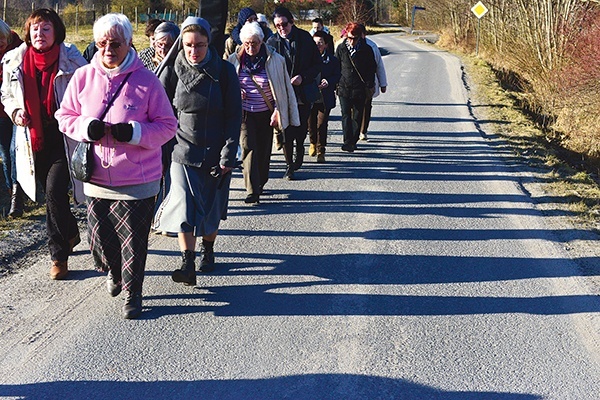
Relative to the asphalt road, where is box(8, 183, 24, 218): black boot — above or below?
above

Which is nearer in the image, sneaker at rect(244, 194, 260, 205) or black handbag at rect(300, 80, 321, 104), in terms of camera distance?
sneaker at rect(244, 194, 260, 205)

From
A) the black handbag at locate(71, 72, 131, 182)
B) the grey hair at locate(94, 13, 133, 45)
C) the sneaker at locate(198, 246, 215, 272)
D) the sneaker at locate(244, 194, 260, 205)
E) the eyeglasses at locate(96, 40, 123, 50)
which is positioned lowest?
the sneaker at locate(198, 246, 215, 272)

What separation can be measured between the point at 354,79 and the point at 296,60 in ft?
7.61

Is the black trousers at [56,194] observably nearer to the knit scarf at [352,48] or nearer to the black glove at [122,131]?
the black glove at [122,131]

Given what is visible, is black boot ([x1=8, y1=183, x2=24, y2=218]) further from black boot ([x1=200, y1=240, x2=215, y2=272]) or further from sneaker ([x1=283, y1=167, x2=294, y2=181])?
sneaker ([x1=283, y1=167, x2=294, y2=181])

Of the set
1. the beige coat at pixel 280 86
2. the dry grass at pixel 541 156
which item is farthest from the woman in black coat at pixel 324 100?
the dry grass at pixel 541 156

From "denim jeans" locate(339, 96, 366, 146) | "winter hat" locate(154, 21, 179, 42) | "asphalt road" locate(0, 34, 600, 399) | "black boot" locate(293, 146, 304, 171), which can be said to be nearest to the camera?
"asphalt road" locate(0, 34, 600, 399)

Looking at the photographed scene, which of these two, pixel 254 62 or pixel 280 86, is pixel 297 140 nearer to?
pixel 280 86

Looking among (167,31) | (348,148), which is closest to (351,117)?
(348,148)

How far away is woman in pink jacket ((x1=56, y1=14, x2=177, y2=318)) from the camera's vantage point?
15.6ft

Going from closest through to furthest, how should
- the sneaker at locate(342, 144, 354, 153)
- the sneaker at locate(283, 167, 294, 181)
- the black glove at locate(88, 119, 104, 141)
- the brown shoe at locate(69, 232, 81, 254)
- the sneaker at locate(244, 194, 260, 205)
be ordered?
the black glove at locate(88, 119, 104, 141) → the brown shoe at locate(69, 232, 81, 254) → the sneaker at locate(244, 194, 260, 205) → the sneaker at locate(283, 167, 294, 181) → the sneaker at locate(342, 144, 354, 153)

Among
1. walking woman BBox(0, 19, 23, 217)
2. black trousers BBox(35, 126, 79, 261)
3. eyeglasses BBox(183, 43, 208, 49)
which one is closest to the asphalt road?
black trousers BBox(35, 126, 79, 261)

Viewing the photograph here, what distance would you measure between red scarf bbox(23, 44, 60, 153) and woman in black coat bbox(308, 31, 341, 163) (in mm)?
5192

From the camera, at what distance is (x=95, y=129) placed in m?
4.67
